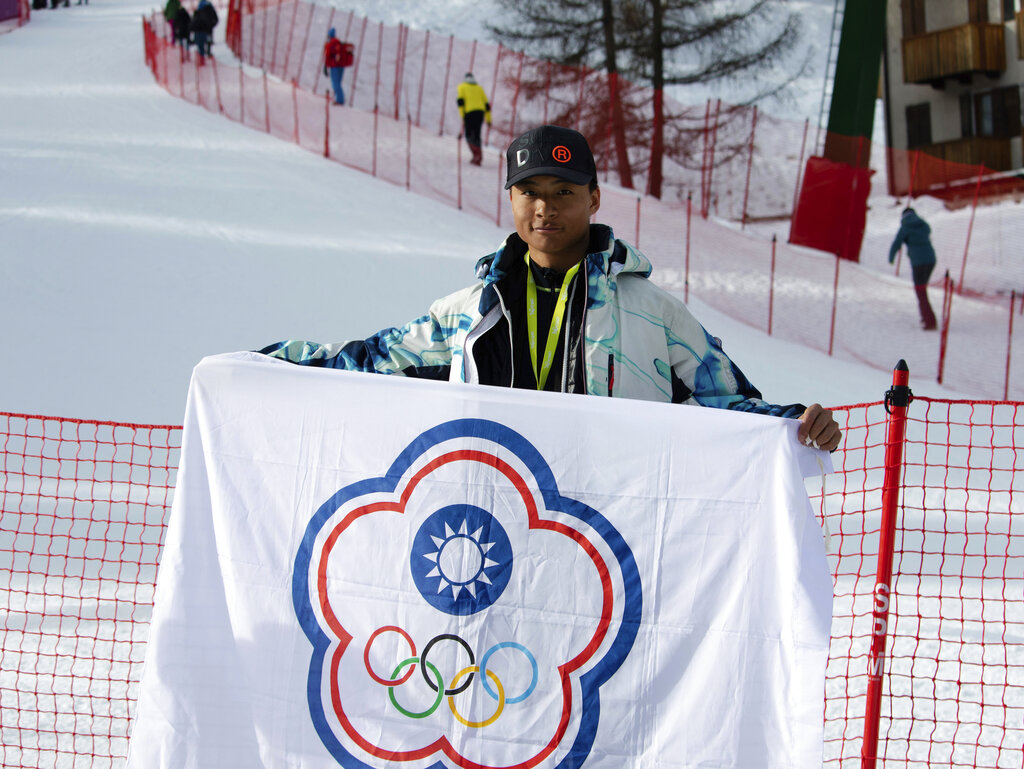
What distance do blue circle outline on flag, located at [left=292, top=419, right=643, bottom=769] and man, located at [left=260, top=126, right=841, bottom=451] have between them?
0.56 ft

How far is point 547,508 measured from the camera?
3164 mm

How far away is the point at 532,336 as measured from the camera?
10.2 ft

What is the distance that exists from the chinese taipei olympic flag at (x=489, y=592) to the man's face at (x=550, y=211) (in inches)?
17.5

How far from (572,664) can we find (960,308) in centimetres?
1315

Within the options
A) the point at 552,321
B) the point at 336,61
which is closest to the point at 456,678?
the point at 552,321

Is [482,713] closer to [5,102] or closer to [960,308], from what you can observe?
[960,308]

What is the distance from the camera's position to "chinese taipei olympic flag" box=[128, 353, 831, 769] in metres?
3.05

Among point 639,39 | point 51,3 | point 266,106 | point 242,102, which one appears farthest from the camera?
point 51,3

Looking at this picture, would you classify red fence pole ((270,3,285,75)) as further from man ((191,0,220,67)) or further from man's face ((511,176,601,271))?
man's face ((511,176,601,271))

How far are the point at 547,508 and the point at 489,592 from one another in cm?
29

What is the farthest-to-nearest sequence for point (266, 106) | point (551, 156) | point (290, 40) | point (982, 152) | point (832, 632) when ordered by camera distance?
point (982, 152)
point (290, 40)
point (266, 106)
point (832, 632)
point (551, 156)

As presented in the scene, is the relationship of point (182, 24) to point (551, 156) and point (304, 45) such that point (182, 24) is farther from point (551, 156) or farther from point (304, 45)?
point (551, 156)

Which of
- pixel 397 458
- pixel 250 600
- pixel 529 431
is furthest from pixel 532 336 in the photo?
pixel 250 600

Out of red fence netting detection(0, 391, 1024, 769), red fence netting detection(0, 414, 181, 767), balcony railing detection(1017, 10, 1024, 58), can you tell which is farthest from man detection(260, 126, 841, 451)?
balcony railing detection(1017, 10, 1024, 58)
